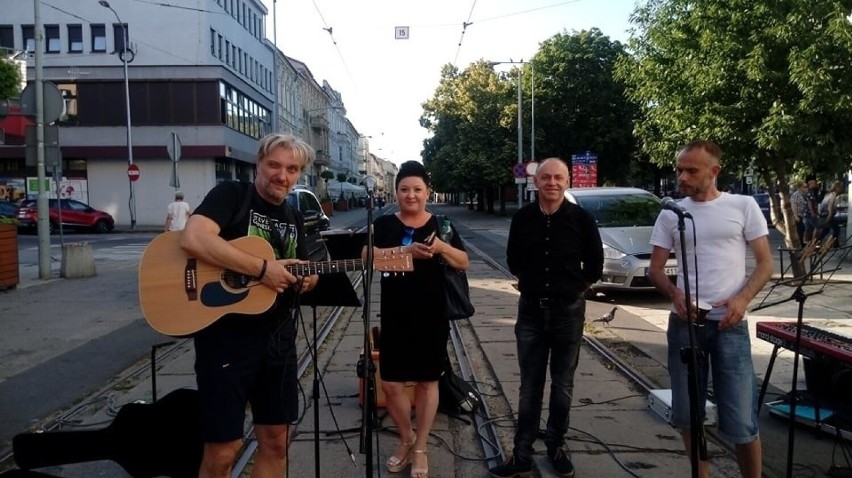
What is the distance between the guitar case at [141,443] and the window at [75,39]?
128 ft

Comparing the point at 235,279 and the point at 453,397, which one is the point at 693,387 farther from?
the point at 453,397

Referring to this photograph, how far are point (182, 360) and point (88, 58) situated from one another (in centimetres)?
3538

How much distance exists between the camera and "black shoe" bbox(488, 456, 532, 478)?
405cm

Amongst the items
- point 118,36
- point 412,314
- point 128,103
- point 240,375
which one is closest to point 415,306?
point 412,314

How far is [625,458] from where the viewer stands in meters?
4.45

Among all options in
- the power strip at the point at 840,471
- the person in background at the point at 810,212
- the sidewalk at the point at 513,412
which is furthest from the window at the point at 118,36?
the power strip at the point at 840,471

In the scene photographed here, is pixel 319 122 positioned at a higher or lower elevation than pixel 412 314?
higher

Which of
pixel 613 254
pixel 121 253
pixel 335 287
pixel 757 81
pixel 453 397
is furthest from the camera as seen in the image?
pixel 121 253

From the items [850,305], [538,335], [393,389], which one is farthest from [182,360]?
[850,305]

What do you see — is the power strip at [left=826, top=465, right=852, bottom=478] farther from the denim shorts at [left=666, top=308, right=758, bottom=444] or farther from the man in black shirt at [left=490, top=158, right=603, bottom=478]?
the man in black shirt at [left=490, top=158, right=603, bottom=478]

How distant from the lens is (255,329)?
3008mm

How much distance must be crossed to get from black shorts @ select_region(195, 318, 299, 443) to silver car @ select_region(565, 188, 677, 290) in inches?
268

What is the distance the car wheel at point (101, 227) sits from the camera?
31750mm

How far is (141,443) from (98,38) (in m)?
39.0
